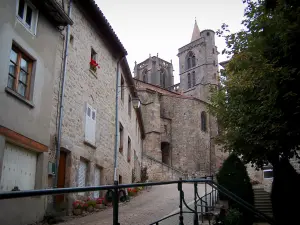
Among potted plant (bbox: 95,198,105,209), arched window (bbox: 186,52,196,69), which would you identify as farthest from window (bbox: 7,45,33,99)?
arched window (bbox: 186,52,196,69)

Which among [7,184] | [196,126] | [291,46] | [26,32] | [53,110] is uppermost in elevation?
[196,126]

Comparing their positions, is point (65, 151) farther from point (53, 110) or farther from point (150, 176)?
point (150, 176)

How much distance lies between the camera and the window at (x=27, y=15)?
27.2ft

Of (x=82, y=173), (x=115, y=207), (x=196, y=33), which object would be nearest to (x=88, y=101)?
(x=82, y=173)

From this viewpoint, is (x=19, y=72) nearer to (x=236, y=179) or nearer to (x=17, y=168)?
(x=17, y=168)

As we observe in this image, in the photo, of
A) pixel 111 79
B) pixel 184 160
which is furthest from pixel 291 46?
pixel 184 160

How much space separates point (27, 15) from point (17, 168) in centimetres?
412

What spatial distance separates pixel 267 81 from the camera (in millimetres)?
7266

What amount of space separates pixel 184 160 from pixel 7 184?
3318 cm

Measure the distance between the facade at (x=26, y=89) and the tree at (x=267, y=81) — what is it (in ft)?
18.4

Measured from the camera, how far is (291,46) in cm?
670

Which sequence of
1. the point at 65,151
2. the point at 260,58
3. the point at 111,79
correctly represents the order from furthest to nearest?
the point at 111,79, the point at 65,151, the point at 260,58

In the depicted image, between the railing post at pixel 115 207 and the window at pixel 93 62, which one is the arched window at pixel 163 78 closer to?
the window at pixel 93 62

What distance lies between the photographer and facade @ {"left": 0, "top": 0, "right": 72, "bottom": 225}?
7.27 metres
